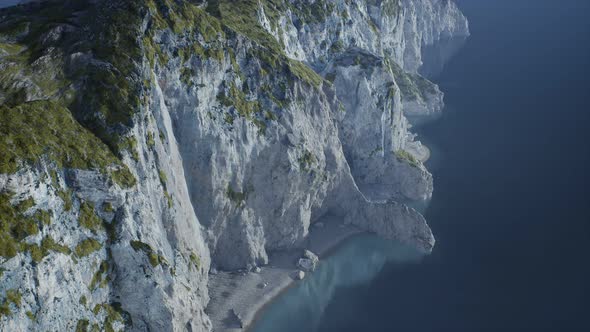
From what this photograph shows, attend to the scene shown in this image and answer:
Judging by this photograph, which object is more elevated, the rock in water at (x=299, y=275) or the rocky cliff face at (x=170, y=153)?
the rocky cliff face at (x=170, y=153)

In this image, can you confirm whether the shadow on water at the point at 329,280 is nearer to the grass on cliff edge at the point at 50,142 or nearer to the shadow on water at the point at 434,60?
the grass on cliff edge at the point at 50,142

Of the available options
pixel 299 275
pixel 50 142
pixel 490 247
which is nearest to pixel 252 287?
pixel 299 275

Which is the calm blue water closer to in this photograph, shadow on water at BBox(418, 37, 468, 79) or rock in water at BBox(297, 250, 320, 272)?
rock in water at BBox(297, 250, 320, 272)

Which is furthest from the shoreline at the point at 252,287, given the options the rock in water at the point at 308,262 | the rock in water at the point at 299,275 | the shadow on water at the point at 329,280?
the shadow on water at the point at 329,280

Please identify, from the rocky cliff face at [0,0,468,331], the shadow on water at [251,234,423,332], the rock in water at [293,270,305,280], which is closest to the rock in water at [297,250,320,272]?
the shadow on water at [251,234,423,332]

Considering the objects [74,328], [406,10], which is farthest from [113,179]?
[406,10]

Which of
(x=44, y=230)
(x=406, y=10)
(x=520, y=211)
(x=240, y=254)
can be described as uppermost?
(x=406, y=10)

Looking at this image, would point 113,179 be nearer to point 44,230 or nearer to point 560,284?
point 44,230
